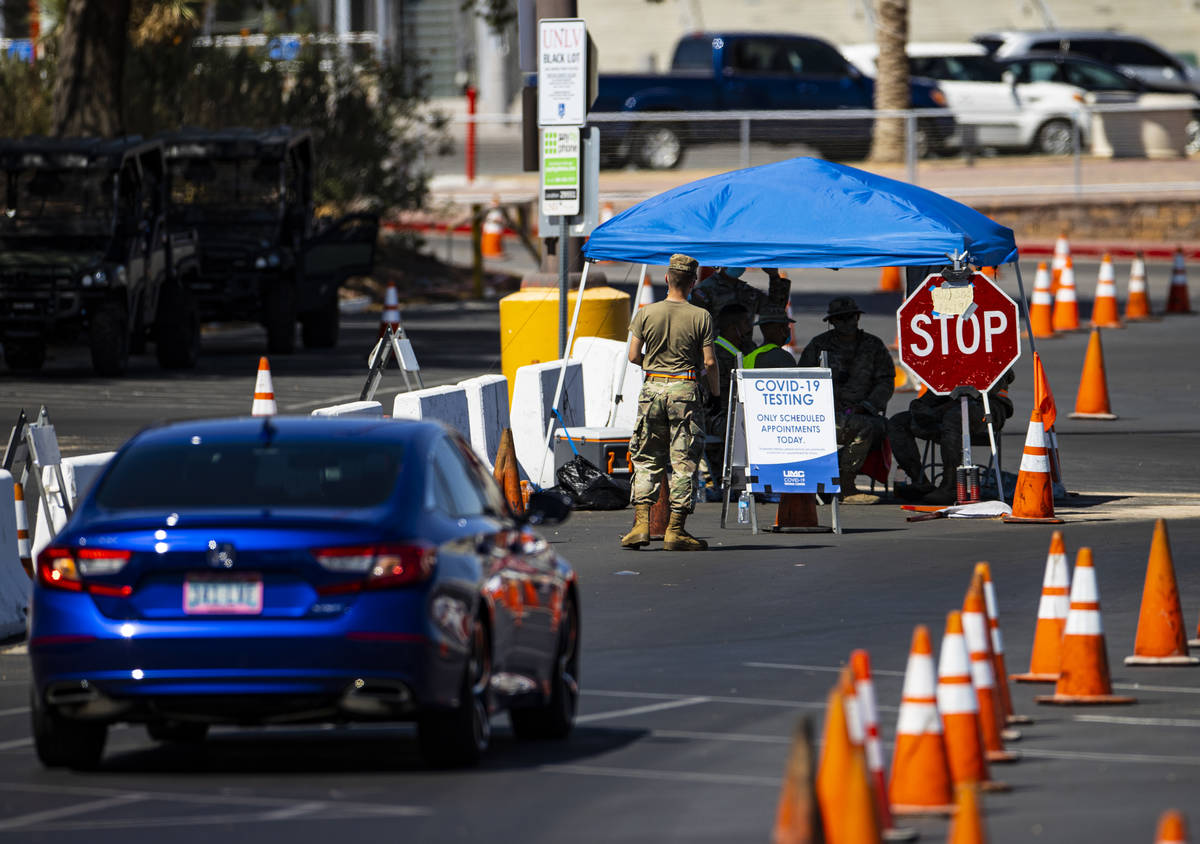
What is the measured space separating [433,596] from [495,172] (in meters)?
36.6

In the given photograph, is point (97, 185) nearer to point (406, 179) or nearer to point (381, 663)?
point (406, 179)

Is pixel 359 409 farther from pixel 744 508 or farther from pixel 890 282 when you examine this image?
pixel 890 282

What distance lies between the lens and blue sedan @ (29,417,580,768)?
7.97 m

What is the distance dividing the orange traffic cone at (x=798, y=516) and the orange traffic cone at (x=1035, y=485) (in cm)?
121

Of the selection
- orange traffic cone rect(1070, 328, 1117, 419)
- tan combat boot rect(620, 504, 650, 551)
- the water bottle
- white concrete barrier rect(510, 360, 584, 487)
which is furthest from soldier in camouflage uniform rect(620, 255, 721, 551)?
orange traffic cone rect(1070, 328, 1117, 419)

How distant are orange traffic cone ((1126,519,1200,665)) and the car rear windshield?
3.77 m

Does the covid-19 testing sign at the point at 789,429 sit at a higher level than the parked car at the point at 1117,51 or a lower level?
lower

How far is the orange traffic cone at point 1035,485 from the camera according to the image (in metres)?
15.4

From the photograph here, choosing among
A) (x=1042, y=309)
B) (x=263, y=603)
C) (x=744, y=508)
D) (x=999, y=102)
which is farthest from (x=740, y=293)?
(x=999, y=102)

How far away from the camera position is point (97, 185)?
25.6 metres

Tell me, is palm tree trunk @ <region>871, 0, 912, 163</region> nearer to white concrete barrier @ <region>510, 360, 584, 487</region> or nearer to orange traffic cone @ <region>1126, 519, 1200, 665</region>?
white concrete barrier @ <region>510, 360, 584, 487</region>

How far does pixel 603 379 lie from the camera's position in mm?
18469

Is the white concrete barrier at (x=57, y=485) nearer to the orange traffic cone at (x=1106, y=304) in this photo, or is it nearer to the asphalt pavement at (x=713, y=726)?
the asphalt pavement at (x=713, y=726)

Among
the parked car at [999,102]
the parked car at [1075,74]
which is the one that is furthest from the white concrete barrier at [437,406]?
the parked car at [1075,74]
